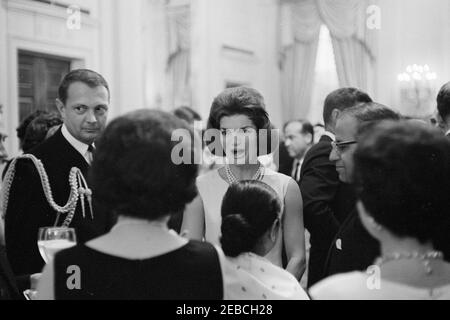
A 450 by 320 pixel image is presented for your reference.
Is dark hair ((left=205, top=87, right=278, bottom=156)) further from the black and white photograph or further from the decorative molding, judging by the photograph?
the decorative molding

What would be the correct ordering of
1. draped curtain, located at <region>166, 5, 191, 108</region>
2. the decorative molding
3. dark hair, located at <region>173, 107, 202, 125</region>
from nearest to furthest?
1. dark hair, located at <region>173, 107, 202, 125</region>
2. the decorative molding
3. draped curtain, located at <region>166, 5, 191, 108</region>

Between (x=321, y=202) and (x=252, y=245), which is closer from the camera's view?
(x=252, y=245)

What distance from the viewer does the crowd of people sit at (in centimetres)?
111

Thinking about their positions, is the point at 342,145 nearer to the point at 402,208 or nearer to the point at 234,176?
the point at 234,176

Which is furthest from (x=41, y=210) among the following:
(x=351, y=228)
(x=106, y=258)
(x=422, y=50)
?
(x=422, y=50)

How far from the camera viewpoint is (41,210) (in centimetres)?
193

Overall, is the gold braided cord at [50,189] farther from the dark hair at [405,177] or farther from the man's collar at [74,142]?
the dark hair at [405,177]

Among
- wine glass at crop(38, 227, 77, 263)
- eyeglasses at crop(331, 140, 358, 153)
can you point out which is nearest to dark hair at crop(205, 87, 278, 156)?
eyeglasses at crop(331, 140, 358, 153)

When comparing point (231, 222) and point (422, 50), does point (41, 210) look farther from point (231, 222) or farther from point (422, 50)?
point (422, 50)

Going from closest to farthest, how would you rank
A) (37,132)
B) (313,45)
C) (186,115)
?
(37,132) < (186,115) < (313,45)

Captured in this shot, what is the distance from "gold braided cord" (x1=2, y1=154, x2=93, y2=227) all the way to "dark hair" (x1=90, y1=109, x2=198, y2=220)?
33.4 inches

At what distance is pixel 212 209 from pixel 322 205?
527 mm

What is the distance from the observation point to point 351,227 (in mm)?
1727

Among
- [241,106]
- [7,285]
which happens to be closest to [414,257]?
[241,106]
